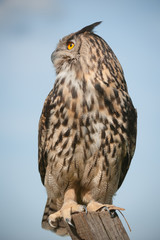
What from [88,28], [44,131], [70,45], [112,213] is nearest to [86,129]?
[44,131]

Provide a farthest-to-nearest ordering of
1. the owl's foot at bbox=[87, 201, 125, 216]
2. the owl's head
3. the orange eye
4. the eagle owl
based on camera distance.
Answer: the orange eye
the owl's head
the eagle owl
the owl's foot at bbox=[87, 201, 125, 216]

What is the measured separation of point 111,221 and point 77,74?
1.44 meters

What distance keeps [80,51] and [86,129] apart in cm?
85

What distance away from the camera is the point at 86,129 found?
285cm

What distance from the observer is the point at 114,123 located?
2928 millimetres

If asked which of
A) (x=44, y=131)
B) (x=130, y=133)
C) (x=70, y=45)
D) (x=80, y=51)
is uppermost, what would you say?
(x=70, y=45)

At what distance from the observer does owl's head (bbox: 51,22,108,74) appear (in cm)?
307

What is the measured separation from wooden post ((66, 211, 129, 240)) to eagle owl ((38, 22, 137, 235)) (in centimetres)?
35

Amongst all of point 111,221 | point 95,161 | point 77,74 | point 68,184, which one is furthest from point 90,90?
point 111,221

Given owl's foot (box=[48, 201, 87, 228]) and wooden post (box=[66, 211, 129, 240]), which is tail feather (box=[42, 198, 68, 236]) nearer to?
owl's foot (box=[48, 201, 87, 228])

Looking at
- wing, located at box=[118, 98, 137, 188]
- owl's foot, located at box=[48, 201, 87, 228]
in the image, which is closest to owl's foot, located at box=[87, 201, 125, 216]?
owl's foot, located at box=[48, 201, 87, 228]

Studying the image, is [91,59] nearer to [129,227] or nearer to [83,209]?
[83,209]

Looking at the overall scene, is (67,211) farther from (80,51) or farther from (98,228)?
(80,51)

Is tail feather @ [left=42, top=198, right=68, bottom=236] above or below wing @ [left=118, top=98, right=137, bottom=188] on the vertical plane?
below
